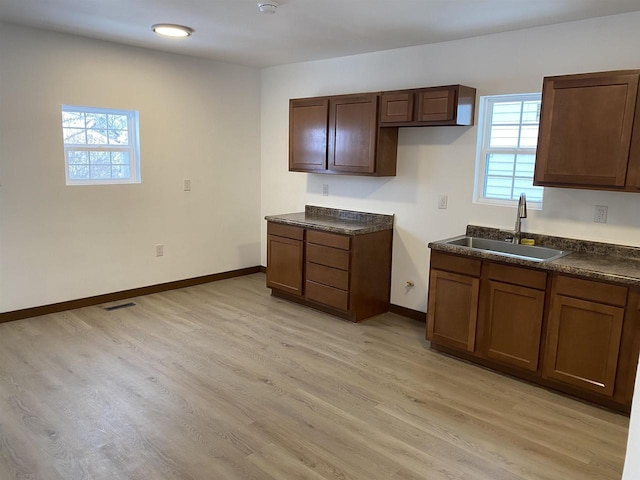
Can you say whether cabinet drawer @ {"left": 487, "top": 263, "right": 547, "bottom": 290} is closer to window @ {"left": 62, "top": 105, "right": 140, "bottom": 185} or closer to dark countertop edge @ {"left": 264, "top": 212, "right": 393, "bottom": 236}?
dark countertop edge @ {"left": 264, "top": 212, "right": 393, "bottom": 236}

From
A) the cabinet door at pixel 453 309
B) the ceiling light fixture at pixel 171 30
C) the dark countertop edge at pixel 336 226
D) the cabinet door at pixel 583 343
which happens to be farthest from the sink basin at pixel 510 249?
the ceiling light fixture at pixel 171 30

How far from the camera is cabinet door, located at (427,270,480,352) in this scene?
11.1ft

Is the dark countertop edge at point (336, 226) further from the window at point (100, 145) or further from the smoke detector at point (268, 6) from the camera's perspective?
the smoke detector at point (268, 6)

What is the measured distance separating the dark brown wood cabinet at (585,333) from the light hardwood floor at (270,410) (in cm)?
20

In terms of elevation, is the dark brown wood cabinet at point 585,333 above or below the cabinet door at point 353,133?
below

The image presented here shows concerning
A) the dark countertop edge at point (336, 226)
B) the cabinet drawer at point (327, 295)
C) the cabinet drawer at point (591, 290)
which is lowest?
the cabinet drawer at point (327, 295)

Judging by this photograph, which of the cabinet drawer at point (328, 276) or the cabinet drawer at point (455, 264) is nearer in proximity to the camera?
the cabinet drawer at point (455, 264)

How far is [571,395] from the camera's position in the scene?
3.05 metres

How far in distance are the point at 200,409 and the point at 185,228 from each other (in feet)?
9.06

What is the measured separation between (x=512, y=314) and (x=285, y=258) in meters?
2.28

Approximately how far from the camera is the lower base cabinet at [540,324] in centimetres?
275

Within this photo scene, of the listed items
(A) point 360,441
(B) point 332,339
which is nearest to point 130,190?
(B) point 332,339

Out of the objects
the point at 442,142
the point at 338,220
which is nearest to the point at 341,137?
the point at 338,220

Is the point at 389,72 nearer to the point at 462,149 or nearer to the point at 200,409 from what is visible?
the point at 462,149
